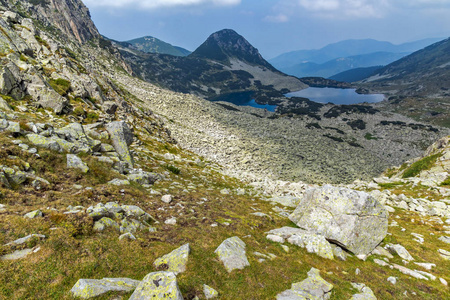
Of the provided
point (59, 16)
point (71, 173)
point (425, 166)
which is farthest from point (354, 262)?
point (59, 16)

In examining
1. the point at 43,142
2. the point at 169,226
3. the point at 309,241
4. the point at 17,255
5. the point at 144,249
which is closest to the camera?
the point at 17,255

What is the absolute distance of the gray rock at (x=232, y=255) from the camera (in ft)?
28.7

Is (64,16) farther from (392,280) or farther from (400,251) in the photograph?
(392,280)

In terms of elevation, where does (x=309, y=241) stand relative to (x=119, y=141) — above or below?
below

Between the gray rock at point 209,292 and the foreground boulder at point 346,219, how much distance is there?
9.06 meters

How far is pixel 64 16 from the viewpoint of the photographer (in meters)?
124

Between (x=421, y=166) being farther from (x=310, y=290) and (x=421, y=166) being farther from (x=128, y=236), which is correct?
(x=128, y=236)

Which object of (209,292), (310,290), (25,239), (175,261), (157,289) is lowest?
(310,290)

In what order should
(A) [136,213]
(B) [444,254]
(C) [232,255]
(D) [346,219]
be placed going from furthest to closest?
(D) [346,219] < (B) [444,254] < (A) [136,213] < (C) [232,255]

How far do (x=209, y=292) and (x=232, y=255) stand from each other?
2246 millimetres

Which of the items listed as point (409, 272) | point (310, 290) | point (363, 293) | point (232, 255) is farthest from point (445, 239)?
point (232, 255)

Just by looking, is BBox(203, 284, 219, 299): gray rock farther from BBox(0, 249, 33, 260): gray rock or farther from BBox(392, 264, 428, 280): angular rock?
BBox(392, 264, 428, 280): angular rock

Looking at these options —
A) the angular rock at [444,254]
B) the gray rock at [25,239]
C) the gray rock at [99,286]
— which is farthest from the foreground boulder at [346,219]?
the gray rock at [25,239]

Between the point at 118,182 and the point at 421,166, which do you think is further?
the point at 421,166
